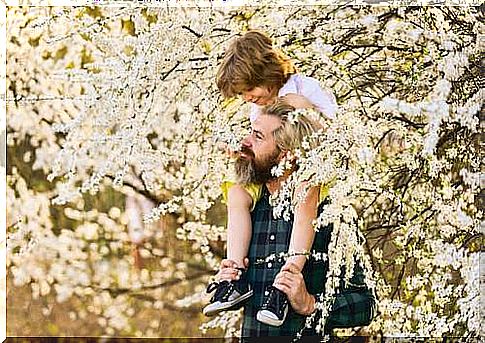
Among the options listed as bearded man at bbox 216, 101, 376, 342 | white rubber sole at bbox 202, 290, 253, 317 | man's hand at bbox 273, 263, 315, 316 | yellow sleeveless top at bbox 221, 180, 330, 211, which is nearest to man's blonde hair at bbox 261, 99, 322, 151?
bearded man at bbox 216, 101, 376, 342

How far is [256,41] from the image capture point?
10.8 ft

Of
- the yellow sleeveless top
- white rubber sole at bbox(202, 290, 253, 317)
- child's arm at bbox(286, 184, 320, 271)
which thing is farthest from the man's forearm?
the yellow sleeveless top

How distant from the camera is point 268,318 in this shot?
10.9ft

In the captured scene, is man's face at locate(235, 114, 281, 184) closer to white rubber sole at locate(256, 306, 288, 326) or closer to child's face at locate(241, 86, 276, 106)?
child's face at locate(241, 86, 276, 106)

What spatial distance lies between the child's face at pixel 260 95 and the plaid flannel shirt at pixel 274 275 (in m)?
0.30

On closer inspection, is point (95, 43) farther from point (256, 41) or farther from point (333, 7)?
point (333, 7)

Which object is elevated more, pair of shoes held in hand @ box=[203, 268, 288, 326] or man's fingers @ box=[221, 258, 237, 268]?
man's fingers @ box=[221, 258, 237, 268]

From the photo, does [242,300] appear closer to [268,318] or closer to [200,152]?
[268,318]

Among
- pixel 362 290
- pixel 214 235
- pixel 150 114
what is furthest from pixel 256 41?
pixel 362 290

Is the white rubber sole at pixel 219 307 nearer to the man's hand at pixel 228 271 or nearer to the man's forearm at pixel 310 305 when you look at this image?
the man's hand at pixel 228 271

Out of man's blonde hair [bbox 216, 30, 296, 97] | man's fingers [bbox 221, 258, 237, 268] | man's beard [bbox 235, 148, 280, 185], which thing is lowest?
man's fingers [bbox 221, 258, 237, 268]

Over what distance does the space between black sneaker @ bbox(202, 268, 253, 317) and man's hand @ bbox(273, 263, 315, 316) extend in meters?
0.13

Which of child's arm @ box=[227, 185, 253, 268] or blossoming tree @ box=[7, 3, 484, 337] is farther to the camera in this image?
child's arm @ box=[227, 185, 253, 268]

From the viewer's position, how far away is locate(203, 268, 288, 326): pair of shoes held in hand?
331cm
